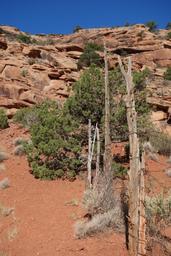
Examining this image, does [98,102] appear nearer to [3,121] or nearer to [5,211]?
[5,211]

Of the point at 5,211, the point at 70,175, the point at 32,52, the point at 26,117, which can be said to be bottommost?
the point at 5,211

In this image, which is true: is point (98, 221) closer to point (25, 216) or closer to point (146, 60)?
point (25, 216)

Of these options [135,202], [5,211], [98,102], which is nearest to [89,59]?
[98,102]

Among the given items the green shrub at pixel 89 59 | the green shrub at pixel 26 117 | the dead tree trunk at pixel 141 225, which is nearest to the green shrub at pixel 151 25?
the green shrub at pixel 89 59

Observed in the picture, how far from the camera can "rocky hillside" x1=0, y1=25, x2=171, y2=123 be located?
24.8 m

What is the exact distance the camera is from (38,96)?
25031 mm

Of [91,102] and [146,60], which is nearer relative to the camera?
[91,102]

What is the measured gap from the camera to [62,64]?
33.4 meters

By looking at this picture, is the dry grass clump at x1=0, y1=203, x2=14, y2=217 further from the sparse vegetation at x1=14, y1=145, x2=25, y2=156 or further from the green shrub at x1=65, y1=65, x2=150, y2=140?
the sparse vegetation at x1=14, y1=145, x2=25, y2=156

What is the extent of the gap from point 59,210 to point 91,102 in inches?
222

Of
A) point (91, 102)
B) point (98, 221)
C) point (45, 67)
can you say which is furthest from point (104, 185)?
point (45, 67)

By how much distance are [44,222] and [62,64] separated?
24591mm

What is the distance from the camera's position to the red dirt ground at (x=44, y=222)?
8.64 m

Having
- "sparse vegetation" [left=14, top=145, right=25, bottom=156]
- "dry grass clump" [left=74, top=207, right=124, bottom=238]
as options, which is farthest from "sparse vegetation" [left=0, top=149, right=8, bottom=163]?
"dry grass clump" [left=74, top=207, right=124, bottom=238]
